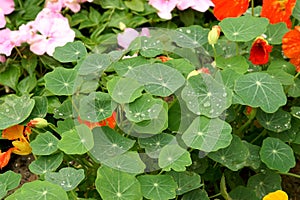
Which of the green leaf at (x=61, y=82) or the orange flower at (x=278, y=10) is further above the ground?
the orange flower at (x=278, y=10)

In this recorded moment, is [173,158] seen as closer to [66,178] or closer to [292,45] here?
[66,178]

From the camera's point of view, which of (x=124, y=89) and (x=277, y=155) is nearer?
(x=124, y=89)

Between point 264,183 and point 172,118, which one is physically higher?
point 172,118

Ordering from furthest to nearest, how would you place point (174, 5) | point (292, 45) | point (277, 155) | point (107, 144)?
point (174, 5) → point (292, 45) → point (277, 155) → point (107, 144)

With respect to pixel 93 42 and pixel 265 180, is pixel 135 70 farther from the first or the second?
pixel 93 42

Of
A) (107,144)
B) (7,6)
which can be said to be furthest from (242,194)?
(7,6)

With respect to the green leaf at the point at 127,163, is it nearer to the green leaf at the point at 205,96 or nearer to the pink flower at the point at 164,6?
the green leaf at the point at 205,96

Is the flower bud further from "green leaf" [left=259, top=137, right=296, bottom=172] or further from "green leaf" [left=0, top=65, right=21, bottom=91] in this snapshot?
"green leaf" [left=0, top=65, right=21, bottom=91]

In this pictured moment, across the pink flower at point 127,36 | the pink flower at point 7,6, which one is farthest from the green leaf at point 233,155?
the pink flower at point 7,6
